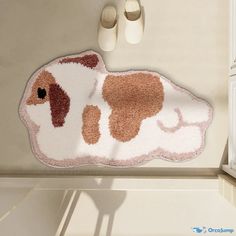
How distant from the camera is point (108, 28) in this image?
5.67 feet

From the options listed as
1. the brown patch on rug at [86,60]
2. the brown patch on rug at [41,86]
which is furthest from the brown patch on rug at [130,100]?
the brown patch on rug at [41,86]

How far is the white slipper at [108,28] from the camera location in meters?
1.73

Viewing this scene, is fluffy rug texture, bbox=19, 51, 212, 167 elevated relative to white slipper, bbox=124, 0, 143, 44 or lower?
lower

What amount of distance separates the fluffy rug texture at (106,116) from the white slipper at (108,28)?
9 cm

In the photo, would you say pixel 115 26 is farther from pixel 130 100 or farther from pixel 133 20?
pixel 130 100

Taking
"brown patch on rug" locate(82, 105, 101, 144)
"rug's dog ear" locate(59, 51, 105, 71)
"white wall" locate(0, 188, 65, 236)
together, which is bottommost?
"white wall" locate(0, 188, 65, 236)

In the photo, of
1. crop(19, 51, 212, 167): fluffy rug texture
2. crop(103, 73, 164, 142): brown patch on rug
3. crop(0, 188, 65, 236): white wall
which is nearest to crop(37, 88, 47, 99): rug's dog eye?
crop(19, 51, 212, 167): fluffy rug texture

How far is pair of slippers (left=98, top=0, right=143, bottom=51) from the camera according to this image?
172 centimetres

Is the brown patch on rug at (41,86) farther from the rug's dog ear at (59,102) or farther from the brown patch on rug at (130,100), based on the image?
the brown patch on rug at (130,100)

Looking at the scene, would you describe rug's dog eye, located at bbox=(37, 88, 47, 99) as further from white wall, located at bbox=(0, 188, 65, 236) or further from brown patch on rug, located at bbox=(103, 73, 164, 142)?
white wall, located at bbox=(0, 188, 65, 236)

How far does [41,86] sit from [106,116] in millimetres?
394

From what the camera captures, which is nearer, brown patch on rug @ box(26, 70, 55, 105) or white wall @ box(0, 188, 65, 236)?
white wall @ box(0, 188, 65, 236)

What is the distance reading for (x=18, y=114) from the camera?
71.2 inches

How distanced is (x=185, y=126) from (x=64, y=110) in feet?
2.19
